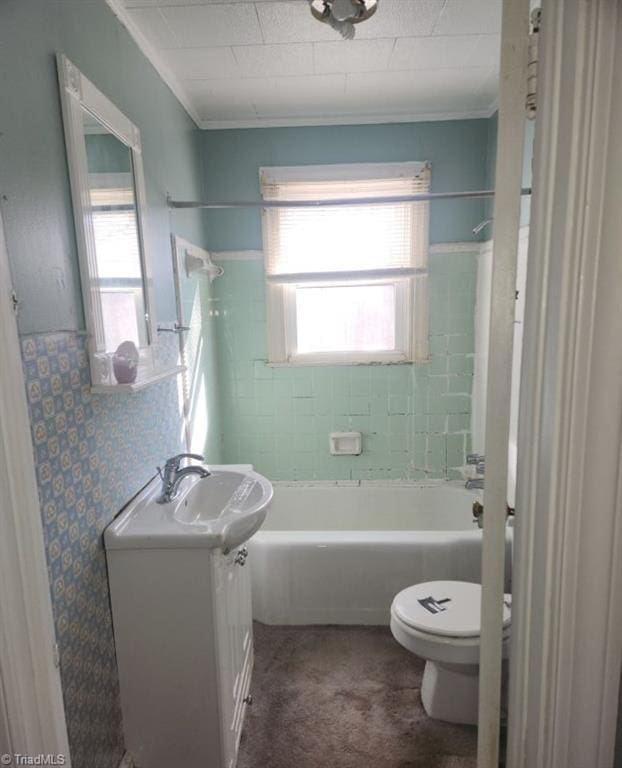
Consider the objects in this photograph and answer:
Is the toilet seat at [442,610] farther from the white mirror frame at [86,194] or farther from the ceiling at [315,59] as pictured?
the ceiling at [315,59]

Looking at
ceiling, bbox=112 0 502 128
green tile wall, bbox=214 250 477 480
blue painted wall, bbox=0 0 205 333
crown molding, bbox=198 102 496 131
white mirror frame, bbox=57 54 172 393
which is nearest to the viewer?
blue painted wall, bbox=0 0 205 333

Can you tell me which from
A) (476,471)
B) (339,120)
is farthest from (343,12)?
(476,471)

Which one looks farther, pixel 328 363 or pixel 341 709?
pixel 328 363

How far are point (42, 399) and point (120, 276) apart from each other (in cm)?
63

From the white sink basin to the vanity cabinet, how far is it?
0.04 meters

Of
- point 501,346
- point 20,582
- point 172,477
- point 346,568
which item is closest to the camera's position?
point 501,346

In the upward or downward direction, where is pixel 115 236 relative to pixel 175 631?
upward

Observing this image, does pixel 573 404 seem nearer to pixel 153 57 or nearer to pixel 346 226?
pixel 153 57

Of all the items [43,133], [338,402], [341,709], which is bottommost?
[341,709]

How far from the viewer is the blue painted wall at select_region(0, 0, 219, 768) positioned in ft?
3.51

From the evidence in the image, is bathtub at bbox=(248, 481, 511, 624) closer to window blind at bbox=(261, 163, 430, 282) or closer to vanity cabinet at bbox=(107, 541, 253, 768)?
vanity cabinet at bbox=(107, 541, 253, 768)

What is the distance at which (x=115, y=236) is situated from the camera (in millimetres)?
1576

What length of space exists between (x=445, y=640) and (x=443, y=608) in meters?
0.15

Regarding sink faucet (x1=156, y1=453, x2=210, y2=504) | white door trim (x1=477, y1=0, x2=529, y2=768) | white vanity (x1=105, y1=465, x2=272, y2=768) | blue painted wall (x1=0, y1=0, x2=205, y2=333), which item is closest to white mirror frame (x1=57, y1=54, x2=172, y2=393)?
blue painted wall (x1=0, y1=0, x2=205, y2=333)
